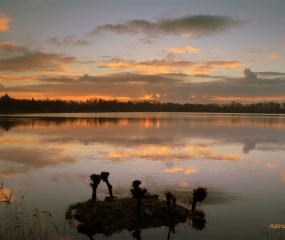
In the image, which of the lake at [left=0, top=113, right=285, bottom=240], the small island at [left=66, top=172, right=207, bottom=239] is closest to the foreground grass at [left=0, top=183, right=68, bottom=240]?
the lake at [left=0, top=113, right=285, bottom=240]

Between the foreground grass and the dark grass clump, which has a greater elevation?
the dark grass clump

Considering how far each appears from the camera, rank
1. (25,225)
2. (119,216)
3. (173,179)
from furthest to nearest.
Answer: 1. (173,179)
2. (119,216)
3. (25,225)

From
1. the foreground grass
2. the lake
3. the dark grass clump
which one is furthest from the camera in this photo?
the lake

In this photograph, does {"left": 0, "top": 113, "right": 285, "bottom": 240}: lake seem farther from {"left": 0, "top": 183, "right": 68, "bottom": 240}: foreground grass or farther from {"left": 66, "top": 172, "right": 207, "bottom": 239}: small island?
{"left": 0, "top": 183, "right": 68, "bottom": 240}: foreground grass

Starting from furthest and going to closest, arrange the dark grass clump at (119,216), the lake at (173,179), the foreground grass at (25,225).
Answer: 1. the lake at (173,179)
2. the dark grass clump at (119,216)
3. the foreground grass at (25,225)

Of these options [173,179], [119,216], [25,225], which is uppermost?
[119,216]

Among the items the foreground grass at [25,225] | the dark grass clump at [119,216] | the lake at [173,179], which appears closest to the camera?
the foreground grass at [25,225]

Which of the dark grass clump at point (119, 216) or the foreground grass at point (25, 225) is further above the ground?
the dark grass clump at point (119, 216)

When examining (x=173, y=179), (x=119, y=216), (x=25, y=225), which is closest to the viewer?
(x=25, y=225)

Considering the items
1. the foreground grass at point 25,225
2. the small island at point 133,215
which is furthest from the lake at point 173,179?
the foreground grass at point 25,225

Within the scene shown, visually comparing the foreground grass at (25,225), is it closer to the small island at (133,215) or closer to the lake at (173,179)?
the lake at (173,179)

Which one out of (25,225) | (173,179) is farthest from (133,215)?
(173,179)

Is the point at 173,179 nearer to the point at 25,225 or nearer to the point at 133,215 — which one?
the point at 133,215

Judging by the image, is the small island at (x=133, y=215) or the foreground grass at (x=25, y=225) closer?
the foreground grass at (x=25, y=225)
